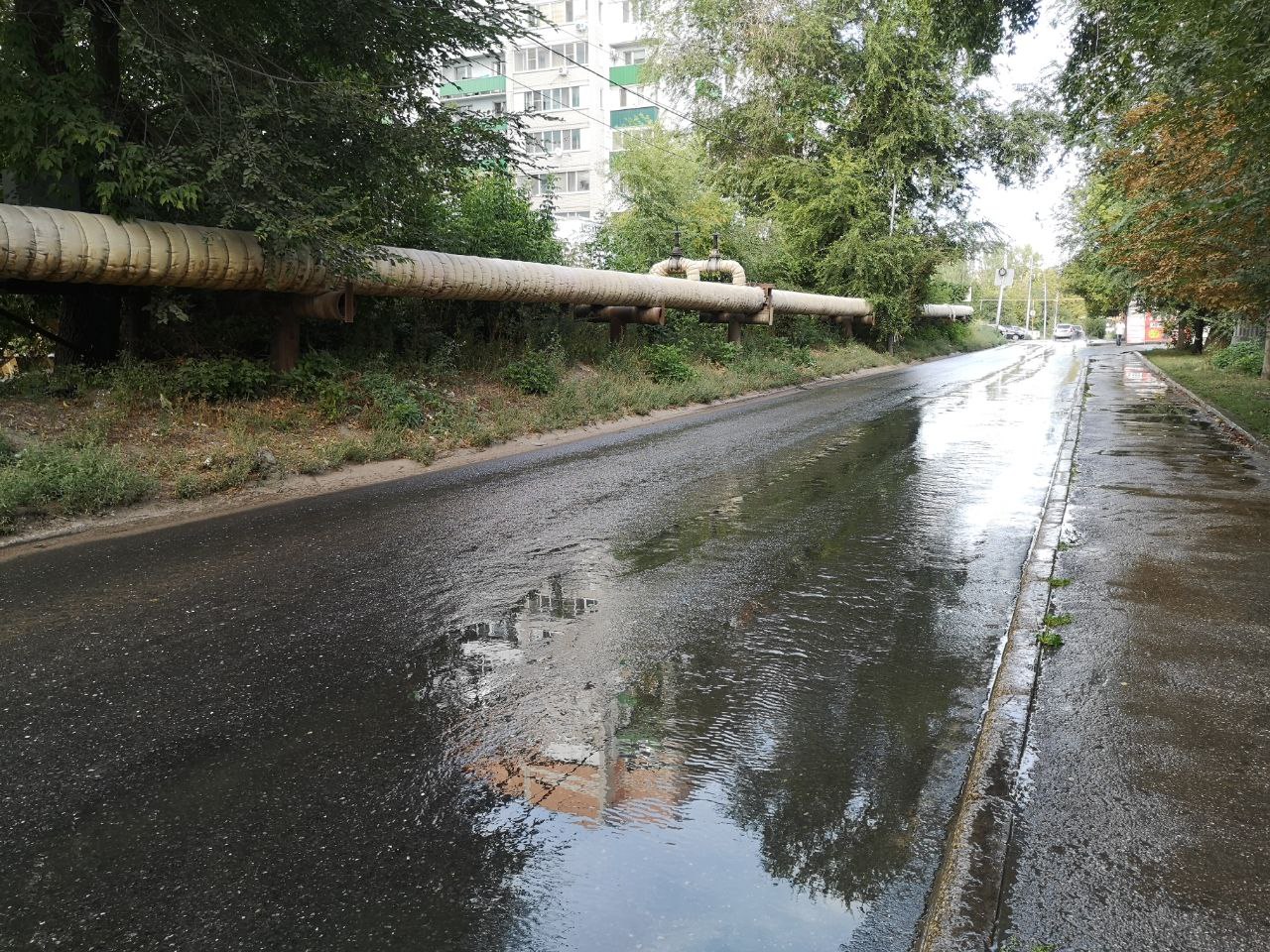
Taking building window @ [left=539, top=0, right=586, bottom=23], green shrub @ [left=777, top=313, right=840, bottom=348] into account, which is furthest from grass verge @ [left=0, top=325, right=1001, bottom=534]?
building window @ [left=539, top=0, right=586, bottom=23]

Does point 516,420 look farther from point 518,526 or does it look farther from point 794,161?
point 794,161

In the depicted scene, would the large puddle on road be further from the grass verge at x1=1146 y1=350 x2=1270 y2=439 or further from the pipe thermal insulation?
the grass verge at x1=1146 y1=350 x2=1270 y2=439

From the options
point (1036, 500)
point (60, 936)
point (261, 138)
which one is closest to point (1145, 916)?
point (60, 936)

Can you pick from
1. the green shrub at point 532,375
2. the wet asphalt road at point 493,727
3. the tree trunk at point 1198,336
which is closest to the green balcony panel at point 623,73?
the tree trunk at point 1198,336

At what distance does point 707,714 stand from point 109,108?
10.5 meters

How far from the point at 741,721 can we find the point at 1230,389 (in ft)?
67.2

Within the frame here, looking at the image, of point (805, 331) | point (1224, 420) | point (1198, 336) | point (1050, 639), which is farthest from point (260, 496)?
point (1198, 336)

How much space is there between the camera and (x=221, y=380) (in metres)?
11.1

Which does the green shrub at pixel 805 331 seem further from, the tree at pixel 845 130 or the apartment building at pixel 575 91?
the apartment building at pixel 575 91

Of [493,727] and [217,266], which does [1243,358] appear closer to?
[217,266]

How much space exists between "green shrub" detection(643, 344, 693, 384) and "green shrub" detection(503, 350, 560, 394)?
3975mm

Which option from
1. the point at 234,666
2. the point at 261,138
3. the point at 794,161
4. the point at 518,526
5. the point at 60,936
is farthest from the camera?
the point at 794,161

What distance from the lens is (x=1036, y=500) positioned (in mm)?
8805

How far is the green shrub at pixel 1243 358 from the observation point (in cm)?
2506
